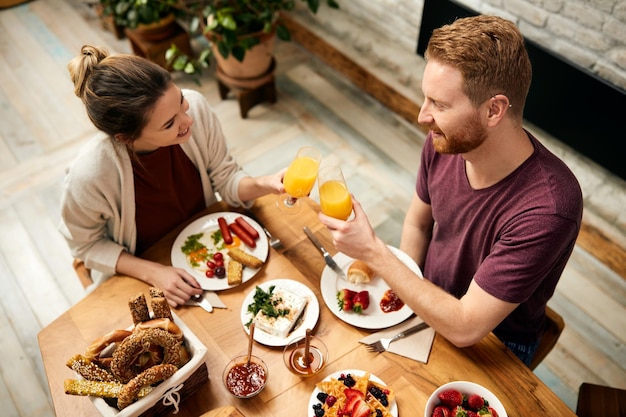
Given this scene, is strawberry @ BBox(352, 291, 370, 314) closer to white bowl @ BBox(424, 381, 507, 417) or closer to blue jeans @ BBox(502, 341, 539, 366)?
white bowl @ BBox(424, 381, 507, 417)

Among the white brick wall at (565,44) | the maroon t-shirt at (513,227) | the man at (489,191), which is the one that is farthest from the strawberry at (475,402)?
the white brick wall at (565,44)

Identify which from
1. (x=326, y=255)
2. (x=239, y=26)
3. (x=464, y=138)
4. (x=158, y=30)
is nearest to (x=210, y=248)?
(x=326, y=255)

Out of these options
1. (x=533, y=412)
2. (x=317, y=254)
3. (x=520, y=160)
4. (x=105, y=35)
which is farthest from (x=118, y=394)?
(x=105, y=35)

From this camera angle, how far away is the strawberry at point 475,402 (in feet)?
4.29

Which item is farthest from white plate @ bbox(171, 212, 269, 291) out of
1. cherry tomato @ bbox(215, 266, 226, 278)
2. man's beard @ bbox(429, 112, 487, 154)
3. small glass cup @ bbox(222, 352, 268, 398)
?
man's beard @ bbox(429, 112, 487, 154)

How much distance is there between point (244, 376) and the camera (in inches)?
56.2

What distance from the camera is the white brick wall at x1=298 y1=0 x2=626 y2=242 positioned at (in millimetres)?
2617

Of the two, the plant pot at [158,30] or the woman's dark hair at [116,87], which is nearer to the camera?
the woman's dark hair at [116,87]

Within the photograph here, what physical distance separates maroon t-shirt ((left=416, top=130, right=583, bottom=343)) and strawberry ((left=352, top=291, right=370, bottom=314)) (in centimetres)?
32

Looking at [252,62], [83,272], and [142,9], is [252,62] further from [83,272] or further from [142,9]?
[83,272]

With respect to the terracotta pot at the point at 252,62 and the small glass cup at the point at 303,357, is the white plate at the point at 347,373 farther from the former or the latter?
the terracotta pot at the point at 252,62

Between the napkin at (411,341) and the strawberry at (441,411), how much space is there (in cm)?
18

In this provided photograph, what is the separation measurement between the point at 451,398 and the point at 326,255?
1.91 feet

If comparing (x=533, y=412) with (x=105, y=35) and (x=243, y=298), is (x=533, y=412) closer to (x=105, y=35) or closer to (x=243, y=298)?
(x=243, y=298)
